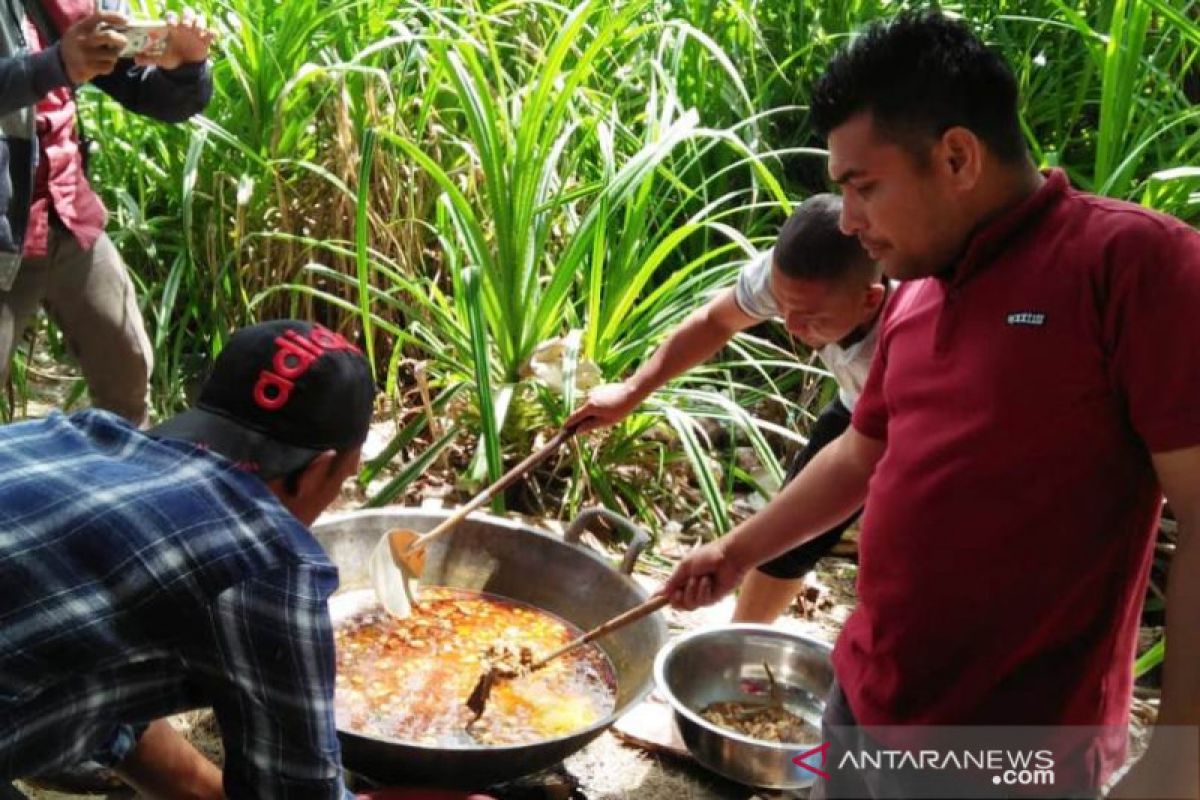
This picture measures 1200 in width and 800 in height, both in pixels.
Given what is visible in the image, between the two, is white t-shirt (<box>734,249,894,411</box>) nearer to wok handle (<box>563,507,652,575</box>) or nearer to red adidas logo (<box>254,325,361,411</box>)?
wok handle (<box>563,507,652,575</box>)

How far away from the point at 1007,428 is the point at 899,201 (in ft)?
1.05

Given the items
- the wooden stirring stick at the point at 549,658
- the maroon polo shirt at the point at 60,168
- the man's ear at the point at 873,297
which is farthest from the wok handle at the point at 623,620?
the maroon polo shirt at the point at 60,168

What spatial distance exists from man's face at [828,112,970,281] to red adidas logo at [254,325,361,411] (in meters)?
0.74

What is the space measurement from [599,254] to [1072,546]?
2401mm

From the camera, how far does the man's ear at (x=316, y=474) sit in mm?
1755

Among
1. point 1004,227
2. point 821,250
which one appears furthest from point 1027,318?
point 821,250

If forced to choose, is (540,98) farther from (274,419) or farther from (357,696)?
(274,419)

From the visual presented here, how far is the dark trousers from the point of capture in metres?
2.89

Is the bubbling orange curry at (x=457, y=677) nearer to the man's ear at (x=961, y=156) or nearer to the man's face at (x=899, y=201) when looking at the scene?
the man's face at (x=899, y=201)

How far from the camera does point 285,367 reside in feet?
5.67

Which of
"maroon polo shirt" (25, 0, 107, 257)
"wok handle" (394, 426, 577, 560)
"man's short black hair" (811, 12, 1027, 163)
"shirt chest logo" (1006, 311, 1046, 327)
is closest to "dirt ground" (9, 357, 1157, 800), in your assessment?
"wok handle" (394, 426, 577, 560)

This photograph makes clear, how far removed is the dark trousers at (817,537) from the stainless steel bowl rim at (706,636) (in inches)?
5.9

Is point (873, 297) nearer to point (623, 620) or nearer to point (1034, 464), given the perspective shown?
point (623, 620)

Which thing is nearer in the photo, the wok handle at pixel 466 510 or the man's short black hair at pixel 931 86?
the man's short black hair at pixel 931 86
